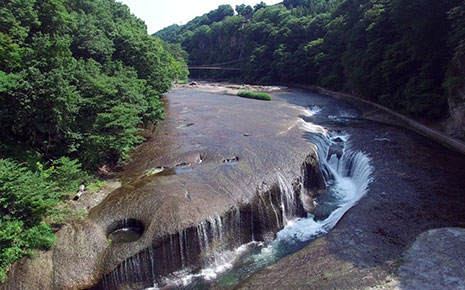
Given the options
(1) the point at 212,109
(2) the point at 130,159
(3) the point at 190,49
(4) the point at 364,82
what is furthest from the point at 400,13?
(3) the point at 190,49

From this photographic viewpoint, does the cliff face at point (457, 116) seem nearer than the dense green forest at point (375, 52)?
Yes

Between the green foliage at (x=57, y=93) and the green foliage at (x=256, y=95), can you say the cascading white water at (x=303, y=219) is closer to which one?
the green foliage at (x=57, y=93)

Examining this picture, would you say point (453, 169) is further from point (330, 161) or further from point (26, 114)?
point (26, 114)

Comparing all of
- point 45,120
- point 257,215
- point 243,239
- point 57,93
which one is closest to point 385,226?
point 257,215

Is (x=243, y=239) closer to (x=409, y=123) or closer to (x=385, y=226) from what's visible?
(x=385, y=226)

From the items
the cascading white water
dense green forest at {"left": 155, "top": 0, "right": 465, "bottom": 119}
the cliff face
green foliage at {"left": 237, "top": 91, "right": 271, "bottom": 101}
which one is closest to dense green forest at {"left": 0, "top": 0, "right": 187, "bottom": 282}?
the cascading white water

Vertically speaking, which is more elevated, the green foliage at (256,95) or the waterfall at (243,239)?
the green foliage at (256,95)

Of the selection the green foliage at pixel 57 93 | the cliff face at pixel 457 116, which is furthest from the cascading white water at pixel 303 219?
the green foliage at pixel 57 93
